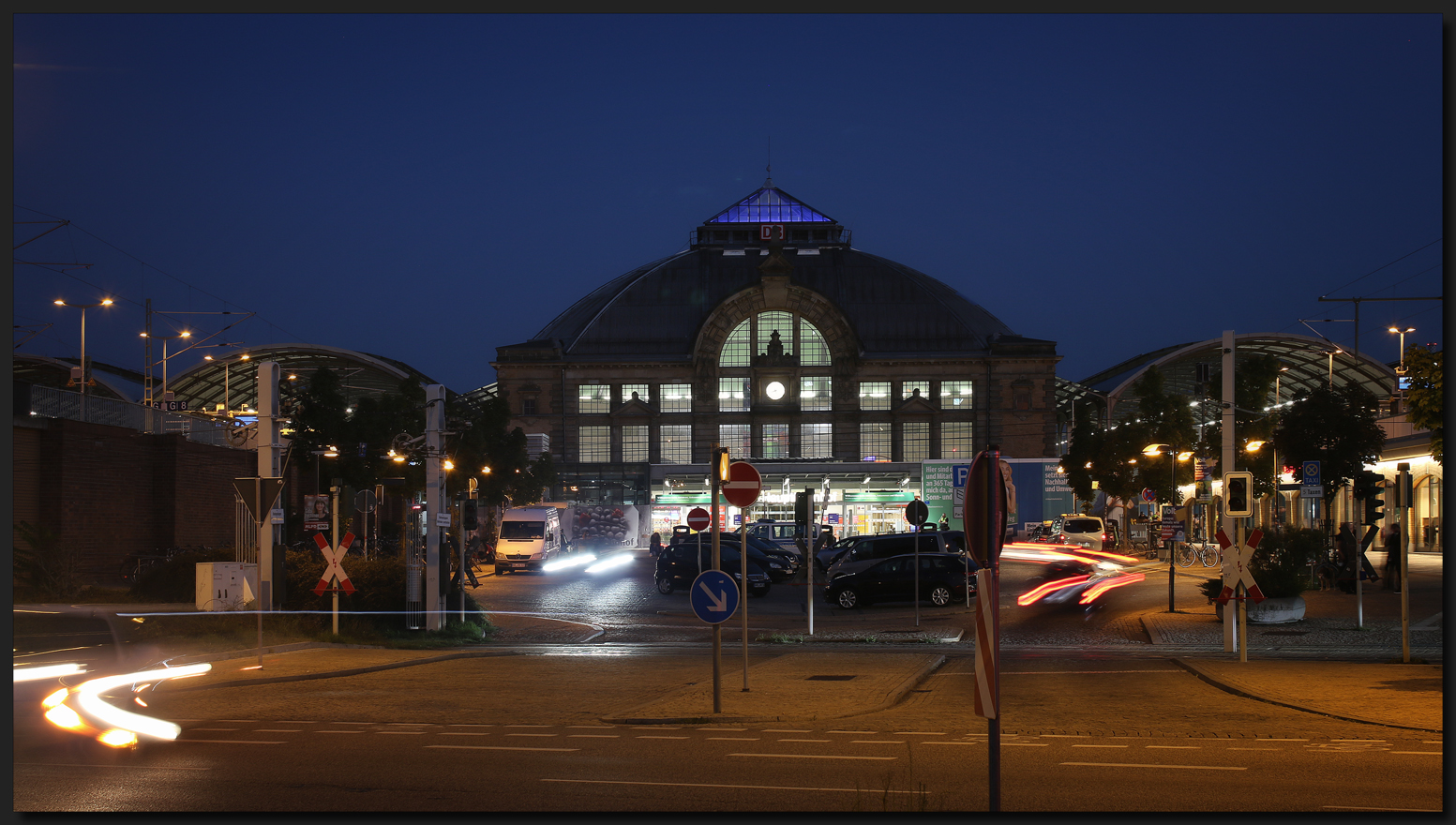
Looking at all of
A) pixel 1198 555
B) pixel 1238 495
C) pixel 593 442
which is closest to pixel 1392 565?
pixel 1238 495

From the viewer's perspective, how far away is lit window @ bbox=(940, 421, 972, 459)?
9038 centimetres

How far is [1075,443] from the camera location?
67.6 m

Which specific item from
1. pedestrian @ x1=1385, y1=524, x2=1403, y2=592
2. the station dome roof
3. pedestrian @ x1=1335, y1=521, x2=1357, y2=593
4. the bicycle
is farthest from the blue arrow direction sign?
the station dome roof

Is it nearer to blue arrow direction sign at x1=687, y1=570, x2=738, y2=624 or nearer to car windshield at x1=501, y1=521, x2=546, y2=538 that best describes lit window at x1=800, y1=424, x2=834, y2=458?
car windshield at x1=501, y1=521, x2=546, y2=538

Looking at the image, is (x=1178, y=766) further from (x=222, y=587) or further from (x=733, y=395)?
(x=733, y=395)

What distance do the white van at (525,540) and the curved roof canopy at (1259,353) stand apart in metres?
40.6

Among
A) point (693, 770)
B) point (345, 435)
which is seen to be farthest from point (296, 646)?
point (345, 435)

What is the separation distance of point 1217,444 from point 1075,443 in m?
16.5

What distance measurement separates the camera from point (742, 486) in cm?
1552

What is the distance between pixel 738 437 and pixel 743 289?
36.2 feet

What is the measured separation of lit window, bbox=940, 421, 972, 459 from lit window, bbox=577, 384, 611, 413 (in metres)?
25.1

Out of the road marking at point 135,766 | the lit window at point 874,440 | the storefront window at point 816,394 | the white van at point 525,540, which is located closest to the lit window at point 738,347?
the storefront window at point 816,394

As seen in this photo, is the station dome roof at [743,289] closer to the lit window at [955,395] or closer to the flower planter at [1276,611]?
the lit window at [955,395]

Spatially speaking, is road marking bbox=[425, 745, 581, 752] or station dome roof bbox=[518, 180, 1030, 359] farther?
station dome roof bbox=[518, 180, 1030, 359]
